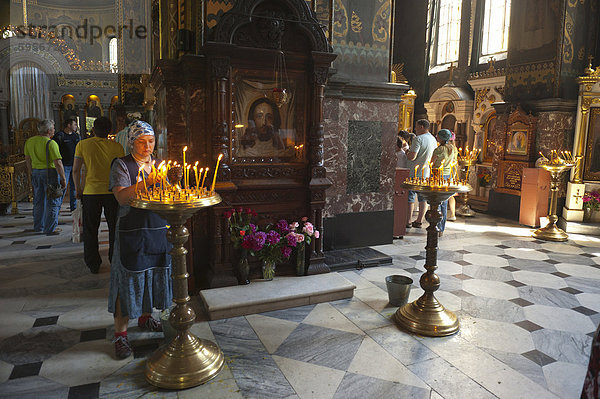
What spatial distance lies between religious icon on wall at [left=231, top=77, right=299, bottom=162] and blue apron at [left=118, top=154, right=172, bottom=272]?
149cm

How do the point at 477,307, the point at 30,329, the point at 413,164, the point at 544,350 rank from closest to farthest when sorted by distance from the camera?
the point at 544,350, the point at 30,329, the point at 477,307, the point at 413,164

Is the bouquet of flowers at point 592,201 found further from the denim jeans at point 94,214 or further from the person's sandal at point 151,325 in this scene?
the denim jeans at point 94,214

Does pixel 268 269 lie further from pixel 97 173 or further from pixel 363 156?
pixel 363 156

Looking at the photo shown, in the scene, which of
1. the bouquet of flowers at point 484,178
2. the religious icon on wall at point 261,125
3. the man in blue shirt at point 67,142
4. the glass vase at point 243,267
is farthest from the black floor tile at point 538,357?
the bouquet of flowers at point 484,178

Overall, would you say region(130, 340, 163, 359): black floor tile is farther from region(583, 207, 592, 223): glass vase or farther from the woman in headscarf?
region(583, 207, 592, 223): glass vase

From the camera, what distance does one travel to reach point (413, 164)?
23.4 ft

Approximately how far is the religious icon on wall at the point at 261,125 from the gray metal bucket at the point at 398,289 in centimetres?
165

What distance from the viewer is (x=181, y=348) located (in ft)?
9.25

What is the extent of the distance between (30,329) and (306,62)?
3.51m

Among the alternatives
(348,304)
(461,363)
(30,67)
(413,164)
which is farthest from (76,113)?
(461,363)

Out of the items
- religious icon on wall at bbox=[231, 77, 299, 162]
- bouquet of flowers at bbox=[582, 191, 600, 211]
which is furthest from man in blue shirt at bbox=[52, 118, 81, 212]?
bouquet of flowers at bbox=[582, 191, 600, 211]

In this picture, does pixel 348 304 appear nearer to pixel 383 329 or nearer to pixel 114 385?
pixel 383 329

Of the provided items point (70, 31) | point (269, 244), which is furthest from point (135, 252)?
point (70, 31)

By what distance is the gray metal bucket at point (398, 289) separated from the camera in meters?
3.94
